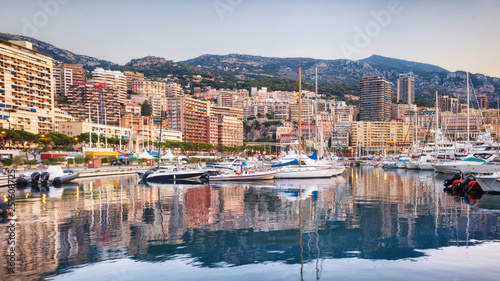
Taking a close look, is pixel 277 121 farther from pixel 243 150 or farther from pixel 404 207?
pixel 404 207

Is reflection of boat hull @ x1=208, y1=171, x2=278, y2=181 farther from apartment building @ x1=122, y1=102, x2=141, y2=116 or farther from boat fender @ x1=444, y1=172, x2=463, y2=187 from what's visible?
apartment building @ x1=122, y1=102, x2=141, y2=116

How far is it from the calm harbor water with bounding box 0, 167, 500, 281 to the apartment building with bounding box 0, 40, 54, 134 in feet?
278

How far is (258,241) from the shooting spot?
12773 millimetres

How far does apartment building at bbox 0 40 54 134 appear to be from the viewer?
94438 millimetres

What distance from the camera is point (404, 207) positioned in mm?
20688

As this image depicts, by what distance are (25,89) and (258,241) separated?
375ft

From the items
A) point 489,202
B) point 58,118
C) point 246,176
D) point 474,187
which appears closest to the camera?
point 489,202

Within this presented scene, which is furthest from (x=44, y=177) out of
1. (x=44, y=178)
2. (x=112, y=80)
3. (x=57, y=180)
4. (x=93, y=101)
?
(x=112, y=80)

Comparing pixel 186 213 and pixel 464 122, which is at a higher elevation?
pixel 464 122

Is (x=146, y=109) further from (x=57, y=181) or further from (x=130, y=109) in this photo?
(x=57, y=181)

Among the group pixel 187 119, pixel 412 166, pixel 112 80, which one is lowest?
pixel 412 166

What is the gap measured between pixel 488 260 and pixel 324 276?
512 cm

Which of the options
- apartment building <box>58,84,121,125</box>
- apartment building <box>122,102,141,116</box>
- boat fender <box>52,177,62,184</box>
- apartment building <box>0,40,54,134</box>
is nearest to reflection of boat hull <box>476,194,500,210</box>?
boat fender <box>52,177,62,184</box>

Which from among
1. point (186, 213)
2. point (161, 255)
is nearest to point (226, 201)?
point (186, 213)
